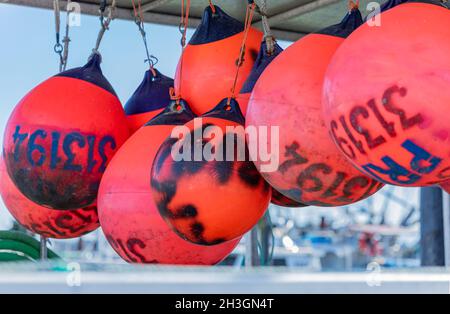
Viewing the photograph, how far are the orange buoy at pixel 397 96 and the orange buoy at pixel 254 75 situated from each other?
1.88 feet

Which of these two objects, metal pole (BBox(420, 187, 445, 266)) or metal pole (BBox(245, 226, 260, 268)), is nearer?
metal pole (BBox(420, 187, 445, 266))

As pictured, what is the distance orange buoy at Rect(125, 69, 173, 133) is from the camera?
2.90m

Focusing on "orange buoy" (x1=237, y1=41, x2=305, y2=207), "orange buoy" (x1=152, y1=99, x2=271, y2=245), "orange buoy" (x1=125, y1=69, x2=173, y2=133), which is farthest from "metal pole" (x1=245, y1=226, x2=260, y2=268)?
"orange buoy" (x1=152, y1=99, x2=271, y2=245)

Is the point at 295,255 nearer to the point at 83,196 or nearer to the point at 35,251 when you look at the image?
the point at 35,251

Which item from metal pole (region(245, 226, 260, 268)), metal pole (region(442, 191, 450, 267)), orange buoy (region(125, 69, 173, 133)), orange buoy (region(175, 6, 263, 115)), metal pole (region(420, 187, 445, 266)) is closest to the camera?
orange buoy (region(175, 6, 263, 115))

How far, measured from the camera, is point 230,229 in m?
2.21

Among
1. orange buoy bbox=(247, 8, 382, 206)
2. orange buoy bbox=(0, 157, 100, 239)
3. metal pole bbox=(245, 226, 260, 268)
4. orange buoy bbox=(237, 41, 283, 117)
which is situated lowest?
metal pole bbox=(245, 226, 260, 268)

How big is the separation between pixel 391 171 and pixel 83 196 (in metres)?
1.27

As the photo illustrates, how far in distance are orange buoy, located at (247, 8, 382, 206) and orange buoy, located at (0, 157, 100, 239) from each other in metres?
1.07

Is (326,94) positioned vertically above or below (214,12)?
below

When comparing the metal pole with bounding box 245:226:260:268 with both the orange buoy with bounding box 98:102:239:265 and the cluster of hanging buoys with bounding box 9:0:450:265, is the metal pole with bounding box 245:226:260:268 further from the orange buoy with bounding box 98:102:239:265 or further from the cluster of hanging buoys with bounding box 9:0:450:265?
the orange buoy with bounding box 98:102:239:265

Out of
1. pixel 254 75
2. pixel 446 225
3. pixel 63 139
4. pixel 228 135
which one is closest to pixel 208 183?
pixel 228 135

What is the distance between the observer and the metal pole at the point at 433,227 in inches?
184

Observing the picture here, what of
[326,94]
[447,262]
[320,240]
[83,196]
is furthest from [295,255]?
[326,94]
